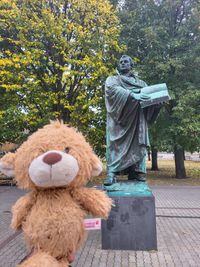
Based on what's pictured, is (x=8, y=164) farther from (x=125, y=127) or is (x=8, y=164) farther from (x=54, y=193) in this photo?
(x=125, y=127)

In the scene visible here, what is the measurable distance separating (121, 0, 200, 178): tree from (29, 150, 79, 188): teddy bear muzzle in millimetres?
13787

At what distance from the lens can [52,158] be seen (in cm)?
313

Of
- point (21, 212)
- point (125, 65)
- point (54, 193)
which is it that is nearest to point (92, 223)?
point (54, 193)

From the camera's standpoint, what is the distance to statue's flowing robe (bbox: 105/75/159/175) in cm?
614

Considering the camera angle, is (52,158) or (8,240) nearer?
(52,158)

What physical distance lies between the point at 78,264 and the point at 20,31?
490 inches

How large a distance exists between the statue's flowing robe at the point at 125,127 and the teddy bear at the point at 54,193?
2.53 m

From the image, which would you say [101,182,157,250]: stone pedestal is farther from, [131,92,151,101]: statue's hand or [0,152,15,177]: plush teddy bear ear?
[0,152,15,177]: plush teddy bear ear

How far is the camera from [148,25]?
18609mm

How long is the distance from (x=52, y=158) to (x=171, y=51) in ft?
53.7

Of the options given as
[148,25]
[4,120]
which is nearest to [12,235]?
[4,120]

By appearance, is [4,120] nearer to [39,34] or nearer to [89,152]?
[39,34]

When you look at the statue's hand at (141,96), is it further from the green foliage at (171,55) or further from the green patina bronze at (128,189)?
the green foliage at (171,55)

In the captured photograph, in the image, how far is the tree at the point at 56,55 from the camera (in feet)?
49.5
